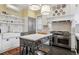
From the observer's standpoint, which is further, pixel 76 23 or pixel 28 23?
pixel 28 23

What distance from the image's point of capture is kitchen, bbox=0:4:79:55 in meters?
1.50

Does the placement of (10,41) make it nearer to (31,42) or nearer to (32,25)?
(31,42)

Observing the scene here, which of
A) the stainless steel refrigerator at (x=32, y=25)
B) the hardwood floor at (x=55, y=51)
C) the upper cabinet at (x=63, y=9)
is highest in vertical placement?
the upper cabinet at (x=63, y=9)

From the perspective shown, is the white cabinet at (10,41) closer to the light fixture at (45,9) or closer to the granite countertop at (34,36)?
the granite countertop at (34,36)

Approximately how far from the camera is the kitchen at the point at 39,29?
1499mm

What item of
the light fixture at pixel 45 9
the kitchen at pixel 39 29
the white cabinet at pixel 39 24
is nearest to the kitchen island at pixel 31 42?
the kitchen at pixel 39 29

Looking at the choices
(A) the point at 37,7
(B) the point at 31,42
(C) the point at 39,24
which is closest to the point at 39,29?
(C) the point at 39,24

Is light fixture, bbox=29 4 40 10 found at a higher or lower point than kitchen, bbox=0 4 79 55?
higher

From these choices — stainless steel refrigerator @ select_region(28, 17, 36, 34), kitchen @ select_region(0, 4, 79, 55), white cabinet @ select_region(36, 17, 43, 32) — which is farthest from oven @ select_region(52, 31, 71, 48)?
stainless steel refrigerator @ select_region(28, 17, 36, 34)

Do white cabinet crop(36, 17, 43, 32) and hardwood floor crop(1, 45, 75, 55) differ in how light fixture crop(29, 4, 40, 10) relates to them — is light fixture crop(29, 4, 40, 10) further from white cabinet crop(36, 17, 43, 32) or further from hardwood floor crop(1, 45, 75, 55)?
hardwood floor crop(1, 45, 75, 55)
